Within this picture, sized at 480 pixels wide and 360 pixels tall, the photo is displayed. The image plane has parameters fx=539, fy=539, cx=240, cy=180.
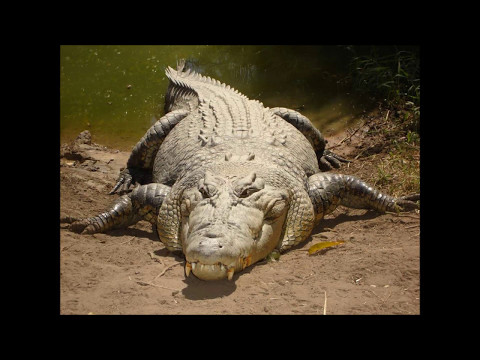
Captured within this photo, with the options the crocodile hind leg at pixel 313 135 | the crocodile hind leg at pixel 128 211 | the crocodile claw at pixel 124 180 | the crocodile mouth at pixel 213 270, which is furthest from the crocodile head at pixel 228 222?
the crocodile hind leg at pixel 313 135

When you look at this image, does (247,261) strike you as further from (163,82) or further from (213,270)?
(163,82)

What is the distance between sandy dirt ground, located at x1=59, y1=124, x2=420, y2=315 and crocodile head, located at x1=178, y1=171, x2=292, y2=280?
0.57ft

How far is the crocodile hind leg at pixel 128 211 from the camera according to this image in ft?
15.9

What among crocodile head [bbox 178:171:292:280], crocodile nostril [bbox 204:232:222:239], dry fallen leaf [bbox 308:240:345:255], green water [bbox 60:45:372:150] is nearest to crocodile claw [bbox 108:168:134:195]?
green water [bbox 60:45:372:150]

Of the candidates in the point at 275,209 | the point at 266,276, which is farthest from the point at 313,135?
the point at 266,276

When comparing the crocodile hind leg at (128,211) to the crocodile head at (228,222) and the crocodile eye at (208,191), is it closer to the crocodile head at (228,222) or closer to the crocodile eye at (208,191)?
the crocodile head at (228,222)

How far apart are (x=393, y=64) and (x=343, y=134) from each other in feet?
4.51

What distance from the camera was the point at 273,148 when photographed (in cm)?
498

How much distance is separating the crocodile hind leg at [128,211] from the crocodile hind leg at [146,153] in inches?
40.6

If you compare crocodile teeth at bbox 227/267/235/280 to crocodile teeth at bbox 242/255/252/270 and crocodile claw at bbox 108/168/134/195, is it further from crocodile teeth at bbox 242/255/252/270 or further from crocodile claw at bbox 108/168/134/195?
crocodile claw at bbox 108/168/134/195

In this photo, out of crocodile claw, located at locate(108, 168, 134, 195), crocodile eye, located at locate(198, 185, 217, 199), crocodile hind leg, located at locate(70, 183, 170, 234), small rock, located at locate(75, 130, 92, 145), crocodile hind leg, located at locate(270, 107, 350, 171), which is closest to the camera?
crocodile eye, located at locate(198, 185, 217, 199)

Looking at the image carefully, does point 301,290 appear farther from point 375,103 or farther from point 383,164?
point 375,103

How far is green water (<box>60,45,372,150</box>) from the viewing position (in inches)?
305

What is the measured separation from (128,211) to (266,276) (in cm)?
177
